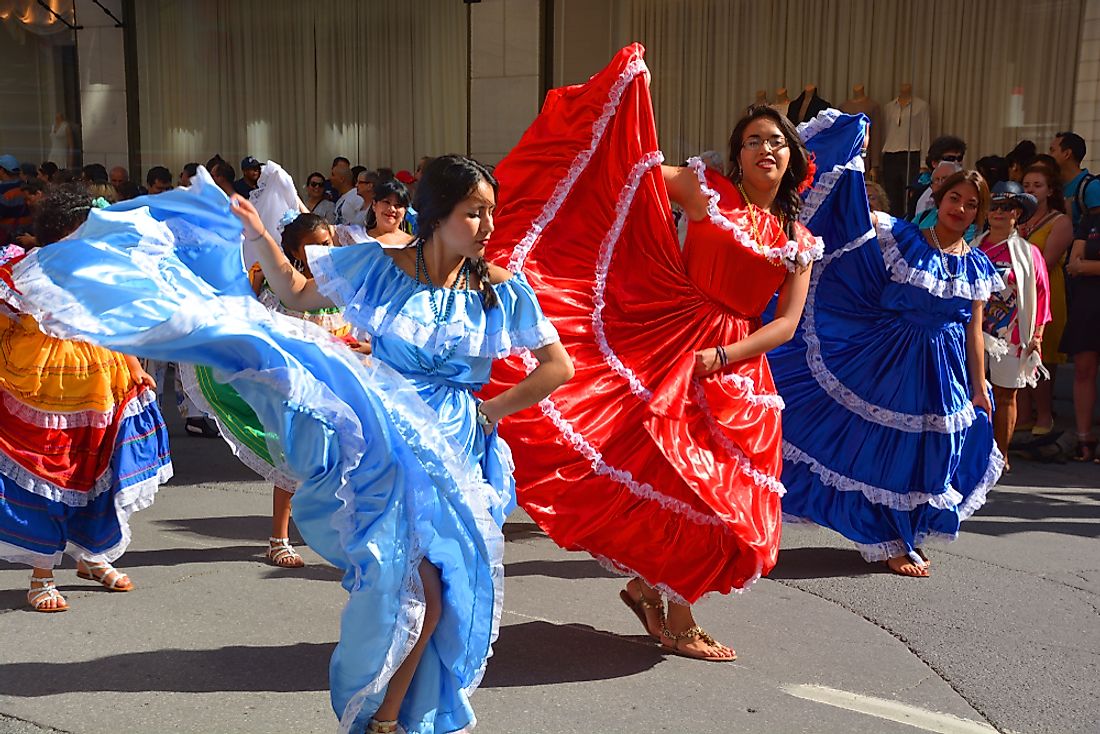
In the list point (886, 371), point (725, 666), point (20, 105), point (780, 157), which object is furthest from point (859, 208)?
point (20, 105)

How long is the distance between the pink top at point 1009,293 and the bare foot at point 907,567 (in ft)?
7.35

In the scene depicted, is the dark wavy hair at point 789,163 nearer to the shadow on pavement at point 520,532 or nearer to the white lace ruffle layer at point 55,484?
the shadow on pavement at point 520,532

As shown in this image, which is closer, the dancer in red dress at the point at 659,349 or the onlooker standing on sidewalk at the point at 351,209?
the dancer in red dress at the point at 659,349

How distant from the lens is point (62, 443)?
4570 millimetres

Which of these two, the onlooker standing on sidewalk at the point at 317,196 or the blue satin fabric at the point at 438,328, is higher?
the onlooker standing on sidewalk at the point at 317,196

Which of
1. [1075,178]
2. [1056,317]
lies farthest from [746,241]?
[1075,178]

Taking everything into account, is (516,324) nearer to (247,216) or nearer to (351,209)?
(247,216)

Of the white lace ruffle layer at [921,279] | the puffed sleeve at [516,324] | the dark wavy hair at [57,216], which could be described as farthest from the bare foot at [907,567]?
the dark wavy hair at [57,216]

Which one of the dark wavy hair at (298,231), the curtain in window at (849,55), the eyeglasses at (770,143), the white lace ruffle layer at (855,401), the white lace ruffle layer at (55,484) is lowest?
the white lace ruffle layer at (55,484)

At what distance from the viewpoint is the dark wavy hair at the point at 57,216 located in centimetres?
442

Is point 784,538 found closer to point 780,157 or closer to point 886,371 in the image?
point 886,371

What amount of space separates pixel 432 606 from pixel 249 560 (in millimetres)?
2569

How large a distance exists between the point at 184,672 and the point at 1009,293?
5.44 metres

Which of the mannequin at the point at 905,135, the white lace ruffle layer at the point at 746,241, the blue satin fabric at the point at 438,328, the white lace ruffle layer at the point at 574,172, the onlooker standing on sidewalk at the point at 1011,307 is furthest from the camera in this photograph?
the mannequin at the point at 905,135
